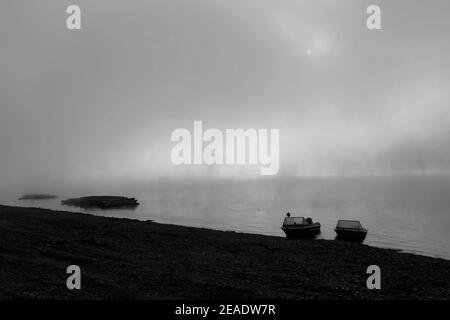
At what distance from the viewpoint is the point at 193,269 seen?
2305cm

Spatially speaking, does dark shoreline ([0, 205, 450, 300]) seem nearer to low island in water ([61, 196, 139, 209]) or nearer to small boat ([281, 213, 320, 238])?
small boat ([281, 213, 320, 238])

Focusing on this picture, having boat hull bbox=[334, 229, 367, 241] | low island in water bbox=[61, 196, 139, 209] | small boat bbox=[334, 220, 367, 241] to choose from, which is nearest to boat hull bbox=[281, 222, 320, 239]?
small boat bbox=[334, 220, 367, 241]

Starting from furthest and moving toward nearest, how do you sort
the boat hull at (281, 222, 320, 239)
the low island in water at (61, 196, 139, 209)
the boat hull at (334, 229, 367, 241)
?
the low island in water at (61, 196, 139, 209) < the boat hull at (334, 229, 367, 241) < the boat hull at (281, 222, 320, 239)

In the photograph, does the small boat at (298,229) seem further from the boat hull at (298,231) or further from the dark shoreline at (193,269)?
the dark shoreline at (193,269)

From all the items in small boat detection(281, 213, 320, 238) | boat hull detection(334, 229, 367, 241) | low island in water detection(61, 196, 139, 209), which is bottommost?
low island in water detection(61, 196, 139, 209)

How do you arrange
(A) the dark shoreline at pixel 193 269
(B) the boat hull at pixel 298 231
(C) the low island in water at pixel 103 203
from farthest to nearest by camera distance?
(C) the low island in water at pixel 103 203, (B) the boat hull at pixel 298 231, (A) the dark shoreline at pixel 193 269

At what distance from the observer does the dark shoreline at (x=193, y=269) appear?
57.3 ft

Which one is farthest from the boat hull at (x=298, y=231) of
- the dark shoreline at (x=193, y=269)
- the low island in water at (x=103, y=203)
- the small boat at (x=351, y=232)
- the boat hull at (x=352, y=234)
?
the low island in water at (x=103, y=203)

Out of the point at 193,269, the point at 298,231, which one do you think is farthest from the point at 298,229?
the point at 193,269

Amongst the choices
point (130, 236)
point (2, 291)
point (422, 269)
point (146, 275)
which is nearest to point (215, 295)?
point (146, 275)

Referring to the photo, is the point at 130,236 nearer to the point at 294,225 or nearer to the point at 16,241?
the point at 16,241

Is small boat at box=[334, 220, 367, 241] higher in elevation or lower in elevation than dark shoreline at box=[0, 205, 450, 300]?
lower

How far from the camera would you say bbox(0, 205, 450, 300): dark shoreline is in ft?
57.3
